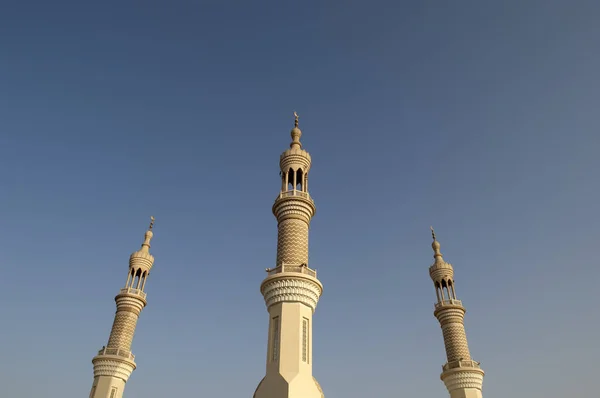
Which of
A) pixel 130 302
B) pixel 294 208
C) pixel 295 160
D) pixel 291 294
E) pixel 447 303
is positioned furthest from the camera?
pixel 447 303

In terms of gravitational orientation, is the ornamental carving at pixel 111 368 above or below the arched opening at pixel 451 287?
below

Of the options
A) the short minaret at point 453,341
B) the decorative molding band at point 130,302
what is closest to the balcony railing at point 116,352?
the decorative molding band at point 130,302

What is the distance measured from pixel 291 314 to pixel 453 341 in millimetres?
25060

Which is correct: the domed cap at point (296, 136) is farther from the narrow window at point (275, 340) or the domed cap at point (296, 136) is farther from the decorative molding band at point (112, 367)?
the decorative molding band at point (112, 367)

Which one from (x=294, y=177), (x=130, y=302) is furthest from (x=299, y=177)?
(x=130, y=302)

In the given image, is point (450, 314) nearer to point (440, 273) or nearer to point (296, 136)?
point (440, 273)

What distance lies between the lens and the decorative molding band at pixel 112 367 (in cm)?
Result: 4350

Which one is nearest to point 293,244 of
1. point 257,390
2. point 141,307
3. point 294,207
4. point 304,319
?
point 294,207

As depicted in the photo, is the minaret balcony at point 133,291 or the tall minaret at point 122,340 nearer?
the tall minaret at point 122,340

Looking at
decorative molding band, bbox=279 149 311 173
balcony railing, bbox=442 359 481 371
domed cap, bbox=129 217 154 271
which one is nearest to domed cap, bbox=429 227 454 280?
balcony railing, bbox=442 359 481 371

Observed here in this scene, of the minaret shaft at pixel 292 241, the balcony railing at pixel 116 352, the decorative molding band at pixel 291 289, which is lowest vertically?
the decorative molding band at pixel 291 289

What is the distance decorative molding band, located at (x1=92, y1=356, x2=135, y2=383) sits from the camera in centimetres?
4350

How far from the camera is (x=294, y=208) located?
34438 mm

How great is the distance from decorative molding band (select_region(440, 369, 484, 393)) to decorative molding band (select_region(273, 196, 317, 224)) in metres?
23.0
